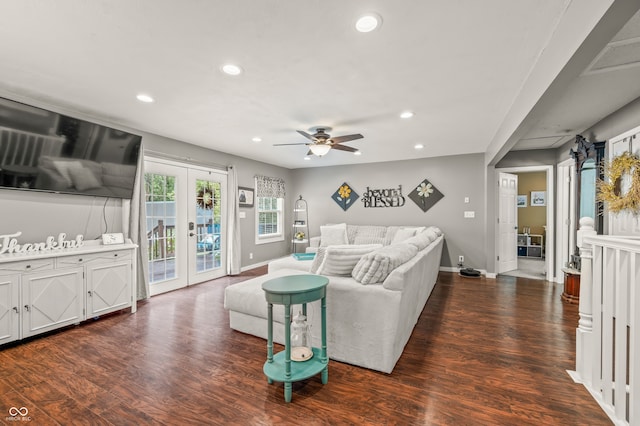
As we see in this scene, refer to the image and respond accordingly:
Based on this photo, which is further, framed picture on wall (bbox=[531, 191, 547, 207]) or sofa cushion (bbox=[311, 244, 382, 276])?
framed picture on wall (bbox=[531, 191, 547, 207])

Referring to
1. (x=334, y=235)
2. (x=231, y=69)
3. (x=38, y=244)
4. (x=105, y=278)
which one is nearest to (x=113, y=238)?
(x=105, y=278)

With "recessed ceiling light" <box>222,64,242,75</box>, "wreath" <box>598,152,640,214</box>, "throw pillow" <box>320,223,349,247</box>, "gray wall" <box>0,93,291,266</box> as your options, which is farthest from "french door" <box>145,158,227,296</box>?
"wreath" <box>598,152,640,214</box>

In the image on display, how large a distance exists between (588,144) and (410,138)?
2.25 m

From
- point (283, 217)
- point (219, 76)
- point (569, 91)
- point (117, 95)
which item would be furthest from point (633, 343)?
point (283, 217)

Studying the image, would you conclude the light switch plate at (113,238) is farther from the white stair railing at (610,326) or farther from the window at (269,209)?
the white stair railing at (610,326)

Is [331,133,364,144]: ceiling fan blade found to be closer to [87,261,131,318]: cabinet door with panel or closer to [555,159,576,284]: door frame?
[87,261,131,318]: cabinet door with panel

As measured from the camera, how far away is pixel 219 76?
2512 mm

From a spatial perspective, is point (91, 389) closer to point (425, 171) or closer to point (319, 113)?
point (319, 113)

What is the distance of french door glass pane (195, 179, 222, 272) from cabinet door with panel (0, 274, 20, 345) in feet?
8.12

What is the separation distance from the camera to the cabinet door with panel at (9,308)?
2621 mm

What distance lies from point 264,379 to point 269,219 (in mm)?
5010

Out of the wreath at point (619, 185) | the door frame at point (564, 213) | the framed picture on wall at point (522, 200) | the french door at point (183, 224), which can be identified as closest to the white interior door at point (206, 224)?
the french door at point (183, 224)

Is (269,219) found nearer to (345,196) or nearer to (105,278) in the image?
(345,196)

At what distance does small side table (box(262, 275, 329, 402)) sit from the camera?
193 cm
